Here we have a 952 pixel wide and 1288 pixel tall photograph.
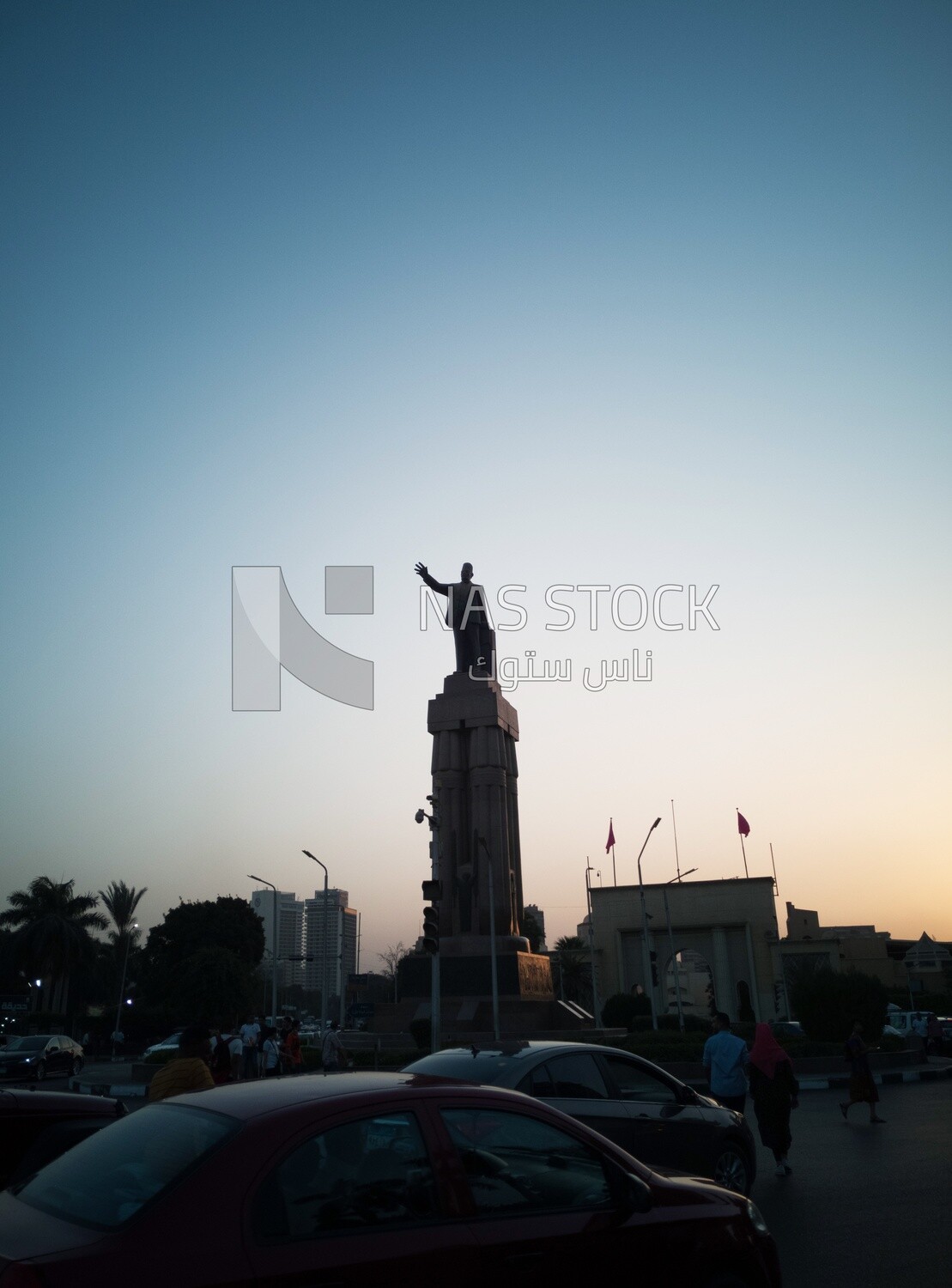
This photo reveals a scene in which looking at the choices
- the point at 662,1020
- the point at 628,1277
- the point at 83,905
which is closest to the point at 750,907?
the point at 662,1020

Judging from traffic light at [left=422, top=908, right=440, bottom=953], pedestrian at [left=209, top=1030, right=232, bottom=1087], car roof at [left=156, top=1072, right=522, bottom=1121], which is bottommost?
pedestrian at [left=209, top=1030, right=232, bottom=1087]

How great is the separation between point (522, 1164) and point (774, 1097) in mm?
7976

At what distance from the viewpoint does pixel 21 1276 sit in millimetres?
2850

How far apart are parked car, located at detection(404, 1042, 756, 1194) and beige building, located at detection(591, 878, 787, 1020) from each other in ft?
160

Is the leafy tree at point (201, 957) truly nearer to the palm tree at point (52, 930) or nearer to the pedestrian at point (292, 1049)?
the palm tree at point (52, 930)

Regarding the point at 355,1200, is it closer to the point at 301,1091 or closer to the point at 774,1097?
the point at 301,1091

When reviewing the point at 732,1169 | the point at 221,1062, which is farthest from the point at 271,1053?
the point at 732,1169

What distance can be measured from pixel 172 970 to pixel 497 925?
38085 millimetres

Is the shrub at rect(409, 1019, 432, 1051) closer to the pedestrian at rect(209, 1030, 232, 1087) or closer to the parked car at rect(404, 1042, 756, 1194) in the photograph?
the pedestrian at rect(209, 1030, 232, 1087)

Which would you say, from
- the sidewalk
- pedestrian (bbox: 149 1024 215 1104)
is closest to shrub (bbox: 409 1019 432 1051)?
the sidewalk

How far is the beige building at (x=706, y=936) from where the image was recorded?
55.6 meters

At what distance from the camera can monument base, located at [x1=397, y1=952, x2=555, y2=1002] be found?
30.2 meters

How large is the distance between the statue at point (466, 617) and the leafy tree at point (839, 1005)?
595 inches

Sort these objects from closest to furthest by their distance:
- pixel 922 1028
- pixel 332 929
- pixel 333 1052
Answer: pixel 333 1052
pixel 922 1028
pixel 332 929
